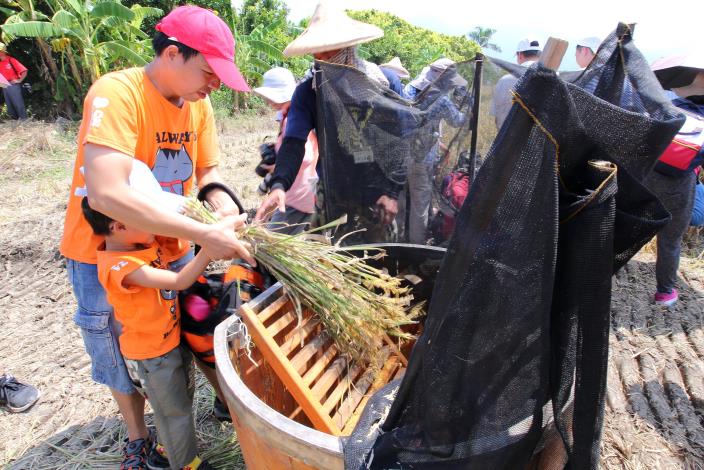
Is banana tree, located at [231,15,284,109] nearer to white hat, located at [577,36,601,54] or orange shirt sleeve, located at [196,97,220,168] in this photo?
white hat, located at [577,36,601,54]

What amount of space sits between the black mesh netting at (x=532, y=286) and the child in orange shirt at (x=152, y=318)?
3.30 feet

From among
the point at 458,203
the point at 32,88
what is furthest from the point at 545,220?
the point at 32,88

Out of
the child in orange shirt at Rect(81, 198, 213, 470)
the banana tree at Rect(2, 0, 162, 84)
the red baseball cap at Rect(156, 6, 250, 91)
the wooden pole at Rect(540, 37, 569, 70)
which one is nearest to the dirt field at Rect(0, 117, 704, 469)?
the child in orange shirt at Rect(81, 198, 213, 470)

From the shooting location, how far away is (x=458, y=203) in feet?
9.97

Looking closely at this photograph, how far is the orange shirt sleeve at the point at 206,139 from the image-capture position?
6.86 feet

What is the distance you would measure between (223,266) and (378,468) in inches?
132

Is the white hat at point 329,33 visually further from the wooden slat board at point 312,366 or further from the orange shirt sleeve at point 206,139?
the wooden slat board at point 312,366

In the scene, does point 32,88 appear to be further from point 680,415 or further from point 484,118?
point 680,415

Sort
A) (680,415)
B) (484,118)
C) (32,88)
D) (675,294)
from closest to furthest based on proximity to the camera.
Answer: (680,415)
(484,118)
(675,294)
(32,88)

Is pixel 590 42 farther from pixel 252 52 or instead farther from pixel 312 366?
pixel 252 52

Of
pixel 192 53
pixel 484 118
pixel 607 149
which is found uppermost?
pixel 192 53

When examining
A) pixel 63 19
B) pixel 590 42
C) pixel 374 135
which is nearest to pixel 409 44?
pixel 63 19

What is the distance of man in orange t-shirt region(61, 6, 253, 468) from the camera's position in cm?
159

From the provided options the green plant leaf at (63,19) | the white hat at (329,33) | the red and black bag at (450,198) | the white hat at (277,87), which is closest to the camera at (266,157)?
the white hat at (277,87)
